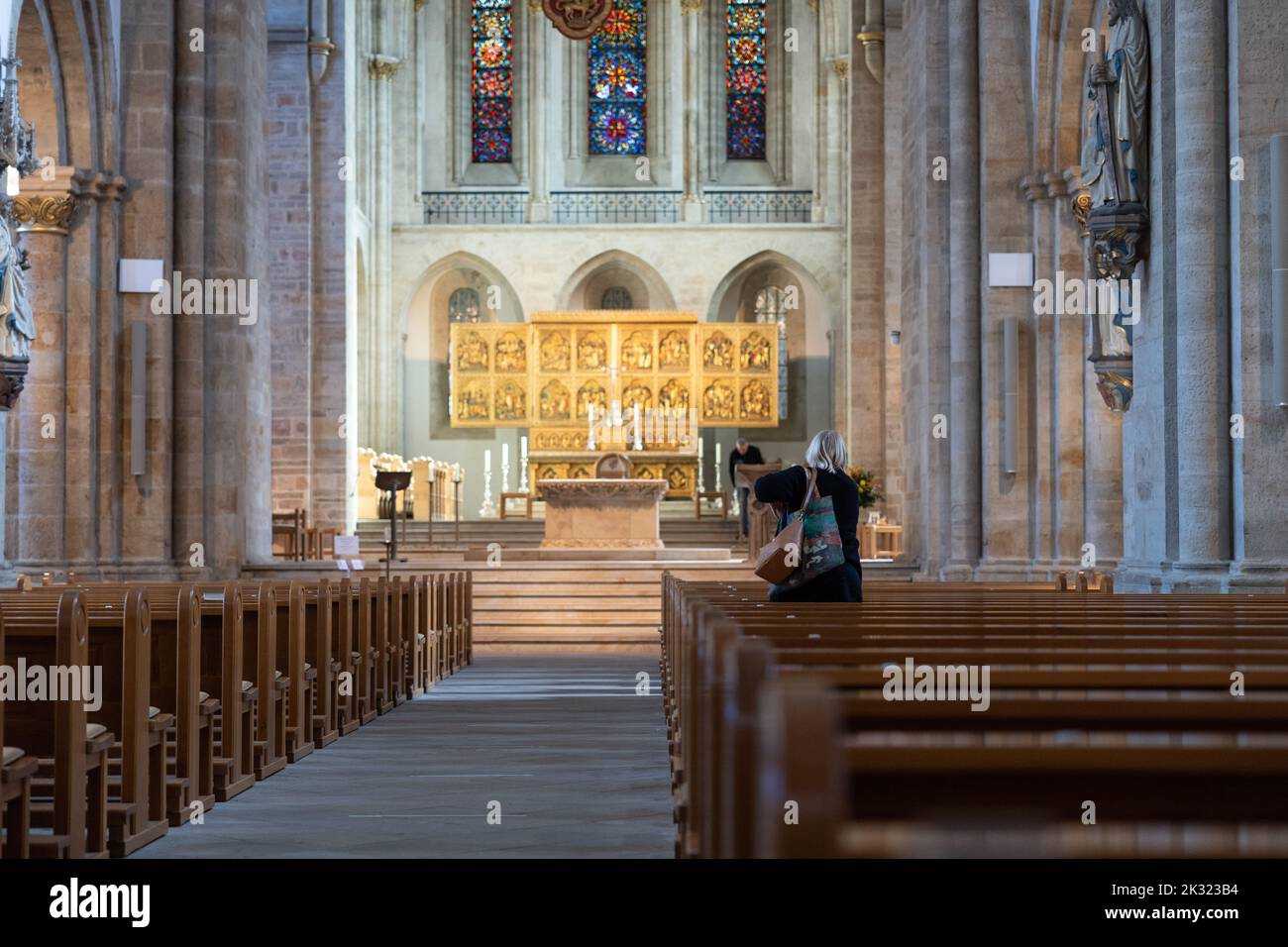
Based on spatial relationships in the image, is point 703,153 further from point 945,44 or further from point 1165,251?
point 1165,251

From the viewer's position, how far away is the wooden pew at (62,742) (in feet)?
15.3

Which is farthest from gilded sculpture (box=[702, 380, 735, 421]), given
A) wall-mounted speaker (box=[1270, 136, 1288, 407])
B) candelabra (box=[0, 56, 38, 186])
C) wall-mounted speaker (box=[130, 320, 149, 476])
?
wall-mounted speaker (box=[1270, 136, 1288, 407])

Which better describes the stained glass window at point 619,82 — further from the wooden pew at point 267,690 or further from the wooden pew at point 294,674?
the wooden pew at point 267,690

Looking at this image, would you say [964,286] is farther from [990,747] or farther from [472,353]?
[990,747]

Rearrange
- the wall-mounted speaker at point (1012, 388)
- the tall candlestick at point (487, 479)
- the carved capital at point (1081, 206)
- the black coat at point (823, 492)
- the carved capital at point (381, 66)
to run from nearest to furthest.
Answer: the black coat at point (823, 492)
the carved capital at point (1081, 206)
the wall-mounted speaker at point (1012, 388)
the carved capital at point (381, 66)
the tall candlestick at point (487, 479)

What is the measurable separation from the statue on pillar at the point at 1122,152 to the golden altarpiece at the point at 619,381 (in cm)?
1639

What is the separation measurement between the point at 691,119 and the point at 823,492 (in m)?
25.0

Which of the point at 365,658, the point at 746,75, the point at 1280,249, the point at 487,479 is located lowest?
the point at 365,658

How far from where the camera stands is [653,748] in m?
7.64

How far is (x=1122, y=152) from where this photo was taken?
399 inches

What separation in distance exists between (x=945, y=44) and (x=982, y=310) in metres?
3.10

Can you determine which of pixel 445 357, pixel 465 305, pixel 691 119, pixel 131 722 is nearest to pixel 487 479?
pixel 445 357

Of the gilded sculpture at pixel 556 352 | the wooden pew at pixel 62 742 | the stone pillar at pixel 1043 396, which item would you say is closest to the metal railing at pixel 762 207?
the gilded sculpture at pixel 556 352
